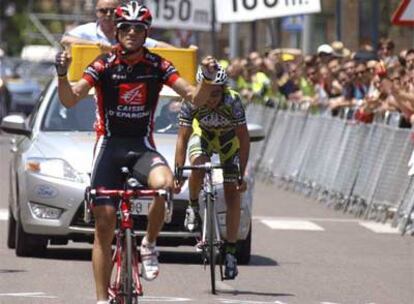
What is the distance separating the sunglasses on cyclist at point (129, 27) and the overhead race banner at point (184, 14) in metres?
24.6

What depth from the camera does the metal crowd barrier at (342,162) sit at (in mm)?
22172

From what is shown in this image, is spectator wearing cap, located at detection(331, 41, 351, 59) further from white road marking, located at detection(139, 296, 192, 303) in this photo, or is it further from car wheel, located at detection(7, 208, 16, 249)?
white road marking, located at detection(139, 296, 192, 303)

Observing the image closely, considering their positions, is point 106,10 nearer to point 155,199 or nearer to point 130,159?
point 130,159

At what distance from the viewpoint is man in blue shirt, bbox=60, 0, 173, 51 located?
17797 millimetres

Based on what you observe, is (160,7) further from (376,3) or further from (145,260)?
(145,260)

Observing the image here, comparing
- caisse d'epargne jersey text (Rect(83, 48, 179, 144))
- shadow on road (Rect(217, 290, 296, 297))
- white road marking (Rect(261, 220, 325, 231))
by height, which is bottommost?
white road marking (Rect(261, 220, 325, 231))

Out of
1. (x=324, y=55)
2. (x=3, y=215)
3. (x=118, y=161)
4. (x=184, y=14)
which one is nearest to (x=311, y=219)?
(x=3, y=215)

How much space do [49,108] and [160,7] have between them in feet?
64.1

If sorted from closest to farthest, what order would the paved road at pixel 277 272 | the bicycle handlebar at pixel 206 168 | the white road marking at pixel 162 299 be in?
the white road marking at pixel 162 299
the paved road at pixel 277 272
the bicycle handlebar at pixel 206 168

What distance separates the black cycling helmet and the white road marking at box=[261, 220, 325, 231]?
9.52m

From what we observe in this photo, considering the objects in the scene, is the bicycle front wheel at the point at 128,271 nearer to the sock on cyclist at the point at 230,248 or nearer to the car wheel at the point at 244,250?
the sock on cyclist at the point at 230,248

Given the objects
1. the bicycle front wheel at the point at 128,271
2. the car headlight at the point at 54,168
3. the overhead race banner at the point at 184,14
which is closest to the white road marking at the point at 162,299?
the bicycle front wheel at the point at 128,271

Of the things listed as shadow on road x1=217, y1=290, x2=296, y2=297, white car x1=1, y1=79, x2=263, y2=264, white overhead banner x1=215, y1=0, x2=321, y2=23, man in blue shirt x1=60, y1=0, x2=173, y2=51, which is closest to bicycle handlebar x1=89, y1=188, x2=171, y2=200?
shadow on road x1=217, y1=290, x2=296, y2=297

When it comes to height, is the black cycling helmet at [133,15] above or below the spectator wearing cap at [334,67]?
above
